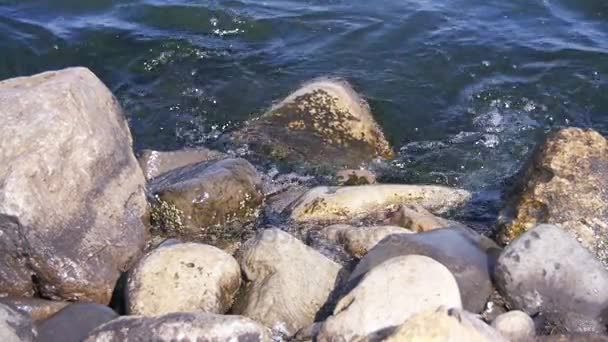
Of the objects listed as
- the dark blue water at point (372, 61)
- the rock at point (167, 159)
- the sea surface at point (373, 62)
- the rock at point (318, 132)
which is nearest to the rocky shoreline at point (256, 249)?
the rock at point (167, 159)

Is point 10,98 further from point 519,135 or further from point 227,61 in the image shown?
point 519,135

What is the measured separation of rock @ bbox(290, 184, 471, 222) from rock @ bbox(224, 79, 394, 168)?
98 cm

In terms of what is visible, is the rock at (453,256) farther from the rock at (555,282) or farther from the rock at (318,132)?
the rock at (318,132)

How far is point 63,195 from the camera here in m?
5.62

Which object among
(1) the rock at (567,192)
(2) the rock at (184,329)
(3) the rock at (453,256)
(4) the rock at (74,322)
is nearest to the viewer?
(2) the rock at (184,329)

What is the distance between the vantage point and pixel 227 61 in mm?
9992

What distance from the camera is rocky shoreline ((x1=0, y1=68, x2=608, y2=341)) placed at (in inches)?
184

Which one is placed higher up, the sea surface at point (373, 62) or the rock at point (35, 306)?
the sea surface at point (373, 62)

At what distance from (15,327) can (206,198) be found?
7.08ft

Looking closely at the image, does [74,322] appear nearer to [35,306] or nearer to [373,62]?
[35,306]

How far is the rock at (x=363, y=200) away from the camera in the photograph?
267 inches

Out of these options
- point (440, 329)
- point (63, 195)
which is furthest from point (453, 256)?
point (63, 195)

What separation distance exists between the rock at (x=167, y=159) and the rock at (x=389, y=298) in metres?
3.11

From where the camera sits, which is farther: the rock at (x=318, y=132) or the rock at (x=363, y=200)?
the rock at (x=318, y=132)
